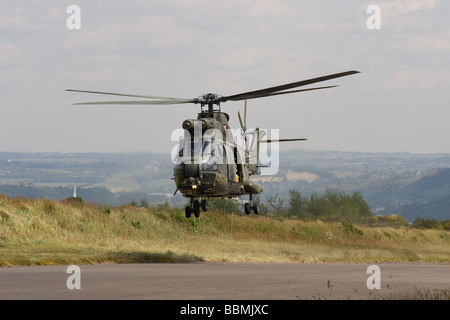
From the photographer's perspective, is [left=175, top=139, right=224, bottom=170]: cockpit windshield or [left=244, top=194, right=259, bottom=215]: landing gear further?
[left=244, top=194, right=259, bottom=215]: landing gear

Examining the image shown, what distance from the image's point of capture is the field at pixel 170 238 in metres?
31.9

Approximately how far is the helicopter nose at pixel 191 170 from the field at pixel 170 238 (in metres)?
5.18

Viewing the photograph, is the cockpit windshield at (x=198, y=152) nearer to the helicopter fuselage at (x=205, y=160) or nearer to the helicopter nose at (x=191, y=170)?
the helicopter fuselage at (x=205, y=160)

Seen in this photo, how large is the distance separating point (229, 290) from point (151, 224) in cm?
3069

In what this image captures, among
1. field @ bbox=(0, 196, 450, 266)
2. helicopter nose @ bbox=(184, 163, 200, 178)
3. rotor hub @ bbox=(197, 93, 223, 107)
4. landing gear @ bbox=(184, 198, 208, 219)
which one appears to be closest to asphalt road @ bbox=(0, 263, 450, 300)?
helicopter nose @ bbox=(184, 163, 200, 178)

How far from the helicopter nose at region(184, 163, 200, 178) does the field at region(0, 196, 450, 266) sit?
5.18 metres

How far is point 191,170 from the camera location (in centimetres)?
2684

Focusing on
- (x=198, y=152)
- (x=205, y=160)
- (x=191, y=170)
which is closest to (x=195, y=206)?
(x=191, y=170)

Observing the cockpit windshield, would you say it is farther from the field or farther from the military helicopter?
the field

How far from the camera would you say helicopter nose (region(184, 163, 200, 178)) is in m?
26.8

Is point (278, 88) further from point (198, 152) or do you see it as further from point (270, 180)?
point (270, 180)

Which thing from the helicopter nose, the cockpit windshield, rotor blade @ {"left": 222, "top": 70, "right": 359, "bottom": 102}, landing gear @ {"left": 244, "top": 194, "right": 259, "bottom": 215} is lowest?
landing gear @ {"left": 244, "top": 194, "right": 259, "bottom": 215}

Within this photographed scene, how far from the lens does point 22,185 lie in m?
60.2

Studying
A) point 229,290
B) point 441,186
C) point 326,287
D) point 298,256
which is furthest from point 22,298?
point 441,186
